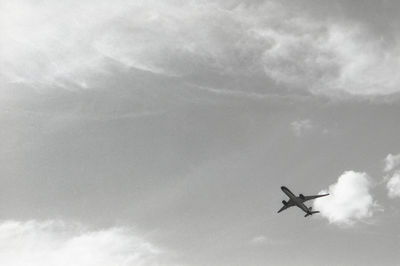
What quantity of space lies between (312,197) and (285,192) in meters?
11.2

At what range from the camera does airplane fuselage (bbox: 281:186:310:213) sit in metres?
124

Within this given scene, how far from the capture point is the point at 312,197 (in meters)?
130

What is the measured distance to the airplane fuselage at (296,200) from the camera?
124 m

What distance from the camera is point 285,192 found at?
12462 centimetres

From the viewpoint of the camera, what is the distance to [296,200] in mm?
127688
